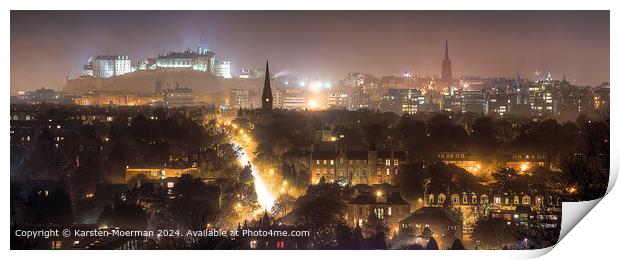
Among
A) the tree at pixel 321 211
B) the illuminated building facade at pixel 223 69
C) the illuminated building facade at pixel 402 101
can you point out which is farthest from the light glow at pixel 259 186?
the illuminated building facade at pixel 402 101

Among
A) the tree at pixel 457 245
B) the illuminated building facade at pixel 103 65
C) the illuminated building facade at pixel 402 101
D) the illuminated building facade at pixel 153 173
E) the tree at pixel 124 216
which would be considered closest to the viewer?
the tree at pixel 457 245

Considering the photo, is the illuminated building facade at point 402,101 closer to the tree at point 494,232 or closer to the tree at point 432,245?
the tree at point 494,232

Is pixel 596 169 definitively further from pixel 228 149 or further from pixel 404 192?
pixel 228 149

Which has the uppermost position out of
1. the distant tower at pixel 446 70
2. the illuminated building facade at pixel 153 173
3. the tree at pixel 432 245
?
the distant tower at pixel 446 70

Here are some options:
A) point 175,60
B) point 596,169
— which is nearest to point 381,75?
point 175,60

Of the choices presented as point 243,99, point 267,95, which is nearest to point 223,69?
point 267,95

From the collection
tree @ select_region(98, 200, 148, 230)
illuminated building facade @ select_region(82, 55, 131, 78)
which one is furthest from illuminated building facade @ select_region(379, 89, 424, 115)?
tree @ select_region(98, 200, 148, 230)

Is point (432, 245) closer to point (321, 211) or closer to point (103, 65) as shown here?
point (321, 211)

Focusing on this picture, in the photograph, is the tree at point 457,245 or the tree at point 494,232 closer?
the tree at point 457,245

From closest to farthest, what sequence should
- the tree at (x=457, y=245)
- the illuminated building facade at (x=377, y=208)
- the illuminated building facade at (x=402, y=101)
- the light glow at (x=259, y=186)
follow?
1. the tree at (x=457, y=245)
2. the illuminated building facade at (x=377, y=208)
3. the light glow at (x=259, y=186)
4. the illuminated building facade at (x=402, y=101)

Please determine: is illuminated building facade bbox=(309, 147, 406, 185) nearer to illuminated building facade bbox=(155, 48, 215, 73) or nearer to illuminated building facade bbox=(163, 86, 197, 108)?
illuminated building facade bbox=(163, 86, 197, 108)

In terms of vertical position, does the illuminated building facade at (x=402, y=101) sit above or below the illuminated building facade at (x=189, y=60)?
below
